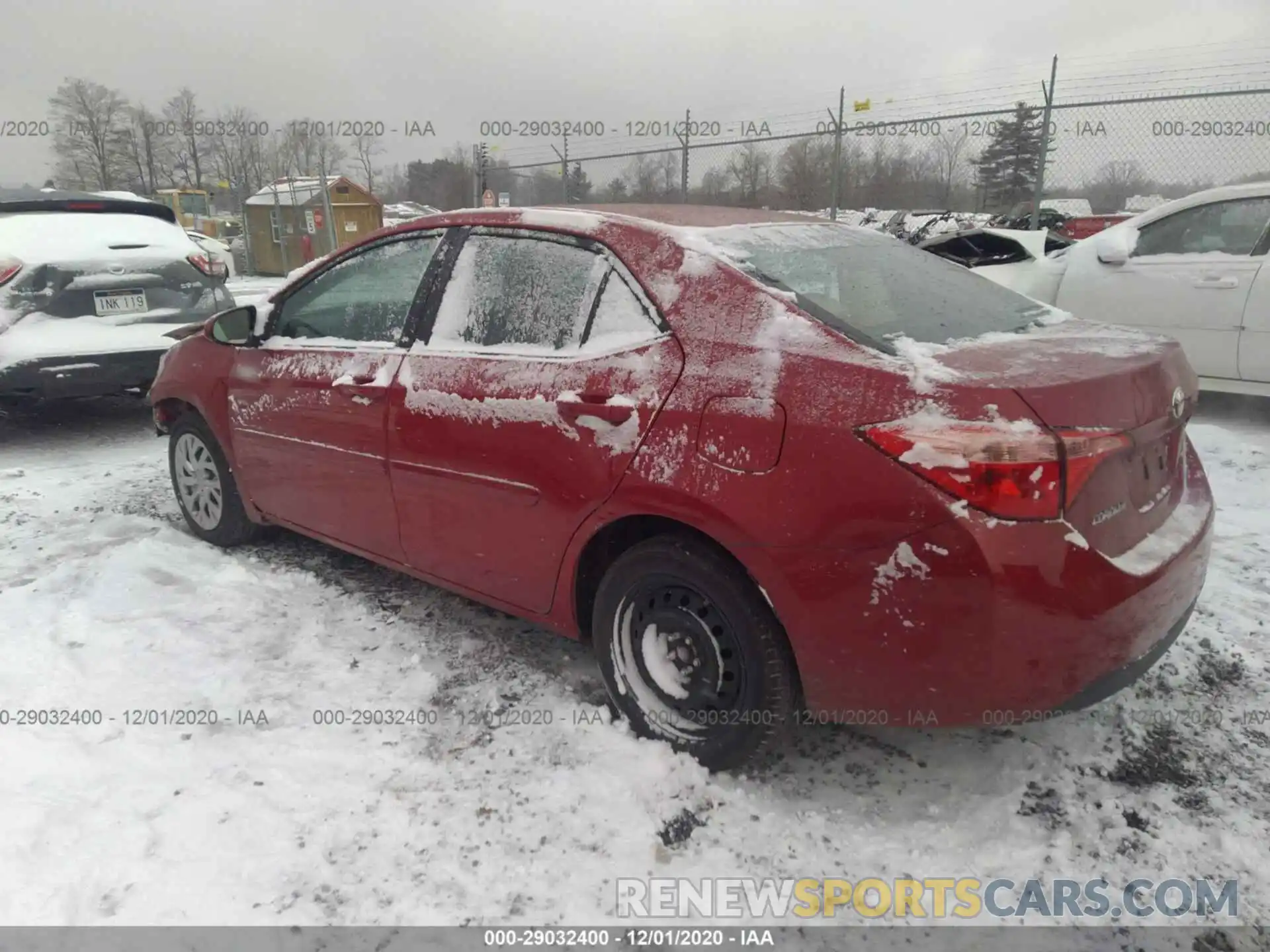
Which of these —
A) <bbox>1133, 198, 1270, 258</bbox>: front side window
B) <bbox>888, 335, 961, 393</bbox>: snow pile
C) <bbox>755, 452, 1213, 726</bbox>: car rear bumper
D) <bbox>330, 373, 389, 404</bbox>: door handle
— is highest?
<bbox>1133, 198, 1270, 258</bbox>: front side window

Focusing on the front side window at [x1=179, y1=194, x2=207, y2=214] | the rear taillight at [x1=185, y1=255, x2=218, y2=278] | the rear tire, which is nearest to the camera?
the rear tire

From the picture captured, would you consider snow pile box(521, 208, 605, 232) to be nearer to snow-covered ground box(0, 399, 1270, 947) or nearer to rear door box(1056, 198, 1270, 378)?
snow-covered ground box(0, 399, 1270, 947)

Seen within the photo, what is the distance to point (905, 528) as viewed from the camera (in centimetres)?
191

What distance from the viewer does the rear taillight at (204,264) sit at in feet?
20.9

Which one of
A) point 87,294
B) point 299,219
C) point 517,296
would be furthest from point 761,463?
point 299,219

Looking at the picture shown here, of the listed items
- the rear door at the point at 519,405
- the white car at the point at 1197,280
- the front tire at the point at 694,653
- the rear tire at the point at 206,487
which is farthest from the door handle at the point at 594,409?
the white car at the point at 1197,280

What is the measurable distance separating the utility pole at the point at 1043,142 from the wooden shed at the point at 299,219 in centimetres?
1450

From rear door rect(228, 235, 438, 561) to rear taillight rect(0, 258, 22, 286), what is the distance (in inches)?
116

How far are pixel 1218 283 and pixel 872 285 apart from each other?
440cm

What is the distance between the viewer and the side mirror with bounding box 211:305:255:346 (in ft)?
12.0

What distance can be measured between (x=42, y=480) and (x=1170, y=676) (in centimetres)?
591

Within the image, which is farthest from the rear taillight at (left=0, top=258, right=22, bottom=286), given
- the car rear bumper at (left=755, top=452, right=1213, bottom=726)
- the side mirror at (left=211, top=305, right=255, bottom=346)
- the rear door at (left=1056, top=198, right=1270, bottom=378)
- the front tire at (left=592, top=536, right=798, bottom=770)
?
the rear door at (left=1056, top=198, right=1270, bottom=378)

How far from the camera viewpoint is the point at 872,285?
8.32 ft

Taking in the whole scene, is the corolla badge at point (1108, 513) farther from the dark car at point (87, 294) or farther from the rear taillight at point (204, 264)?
the rear taillight at point (204, 264)
